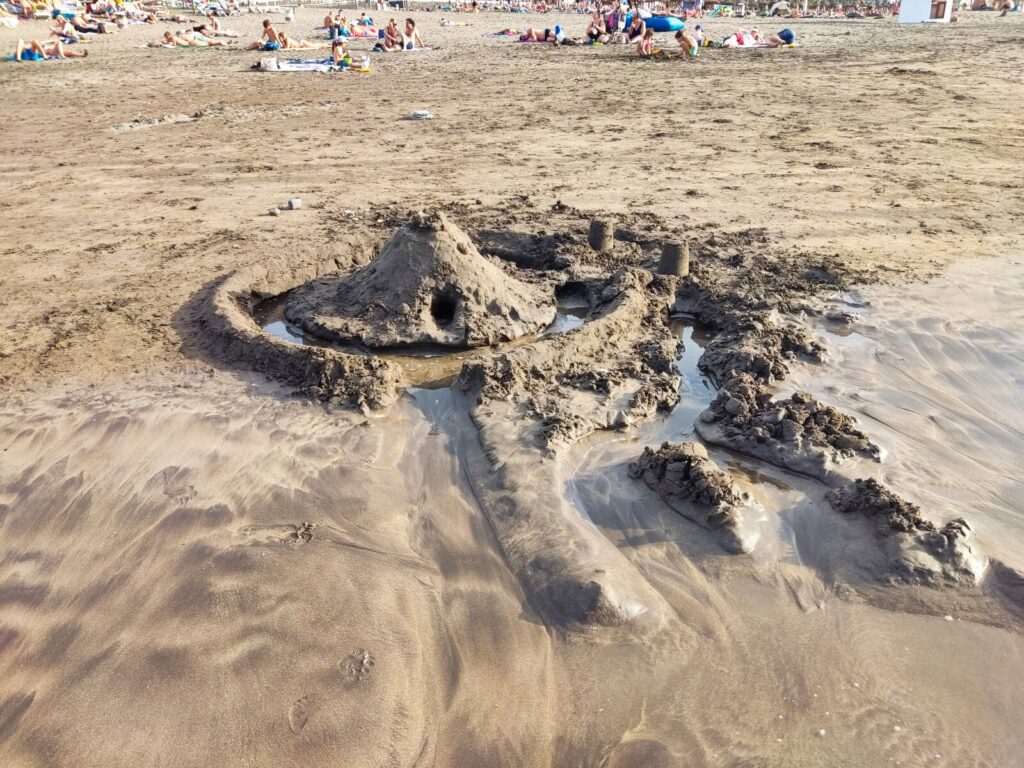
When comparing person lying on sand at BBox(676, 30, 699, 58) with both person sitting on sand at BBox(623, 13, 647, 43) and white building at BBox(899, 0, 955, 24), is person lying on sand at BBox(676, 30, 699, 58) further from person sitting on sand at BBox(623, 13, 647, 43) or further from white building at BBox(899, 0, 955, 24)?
white building at BBox(899, 0, 955, 24)

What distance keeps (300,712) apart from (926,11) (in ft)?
121

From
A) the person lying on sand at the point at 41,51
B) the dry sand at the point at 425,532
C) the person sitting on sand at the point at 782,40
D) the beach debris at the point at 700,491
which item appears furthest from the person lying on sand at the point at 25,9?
the beach debris at the point at 700,491

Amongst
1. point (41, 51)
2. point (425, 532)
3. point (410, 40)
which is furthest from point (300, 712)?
point (41, 51)

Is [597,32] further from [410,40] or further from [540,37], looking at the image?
[410,40]

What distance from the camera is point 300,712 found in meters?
2.59

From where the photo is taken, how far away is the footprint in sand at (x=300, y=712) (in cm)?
254

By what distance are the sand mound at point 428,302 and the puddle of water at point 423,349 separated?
2.2 inches

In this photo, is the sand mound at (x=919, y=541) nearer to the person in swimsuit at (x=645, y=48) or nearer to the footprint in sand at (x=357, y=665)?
the footprint in sand at (x=357, y=665)

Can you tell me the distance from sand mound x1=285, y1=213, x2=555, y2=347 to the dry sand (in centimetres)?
66

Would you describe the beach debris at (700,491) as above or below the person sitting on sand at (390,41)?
below

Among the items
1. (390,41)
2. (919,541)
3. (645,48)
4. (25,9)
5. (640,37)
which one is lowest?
(919,541)

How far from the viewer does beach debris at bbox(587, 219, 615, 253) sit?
6406 mm

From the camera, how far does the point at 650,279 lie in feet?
18.7

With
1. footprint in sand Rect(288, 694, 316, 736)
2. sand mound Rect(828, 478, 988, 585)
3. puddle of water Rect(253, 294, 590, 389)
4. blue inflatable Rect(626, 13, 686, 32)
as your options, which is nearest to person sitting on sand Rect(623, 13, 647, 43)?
blue inflatable Rect(626, 13, 686, 32)
